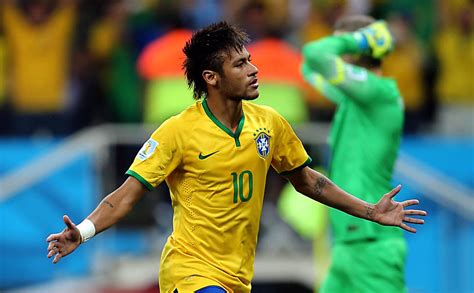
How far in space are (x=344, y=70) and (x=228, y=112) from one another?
Answer: 1.69m

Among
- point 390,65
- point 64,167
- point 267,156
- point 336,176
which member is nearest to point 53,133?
point 64,167

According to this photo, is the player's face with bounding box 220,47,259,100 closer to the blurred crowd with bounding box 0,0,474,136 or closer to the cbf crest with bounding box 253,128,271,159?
the cbf crest with bounding box 253,128,271,159

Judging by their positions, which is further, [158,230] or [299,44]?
[299,44]

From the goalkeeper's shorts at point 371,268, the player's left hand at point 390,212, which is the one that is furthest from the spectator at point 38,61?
the player's left hand at point 390,212

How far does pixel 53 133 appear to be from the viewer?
13.4 m

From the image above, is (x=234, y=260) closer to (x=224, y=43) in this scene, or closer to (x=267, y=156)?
(x=267, y=156)

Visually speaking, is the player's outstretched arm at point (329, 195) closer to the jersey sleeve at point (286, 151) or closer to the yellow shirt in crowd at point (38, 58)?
the jersey sleeve at point (286, 151)

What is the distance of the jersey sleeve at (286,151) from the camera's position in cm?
696

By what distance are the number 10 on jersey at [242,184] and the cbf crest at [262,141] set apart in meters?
0.14

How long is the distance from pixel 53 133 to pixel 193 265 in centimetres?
700

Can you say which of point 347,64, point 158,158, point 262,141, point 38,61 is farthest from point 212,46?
point 38,61

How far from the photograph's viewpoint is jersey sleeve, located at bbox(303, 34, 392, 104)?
27.2 ft

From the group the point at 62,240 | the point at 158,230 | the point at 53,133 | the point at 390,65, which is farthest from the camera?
the point at 390,65

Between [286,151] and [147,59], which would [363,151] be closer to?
[286,151]
